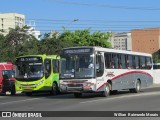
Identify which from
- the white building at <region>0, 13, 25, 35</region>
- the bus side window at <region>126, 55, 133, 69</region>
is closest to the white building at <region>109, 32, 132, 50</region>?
the white building at <region>0, 13, 25, 35</region>

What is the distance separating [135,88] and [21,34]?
24196mm

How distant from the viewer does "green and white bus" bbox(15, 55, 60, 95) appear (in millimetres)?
28391

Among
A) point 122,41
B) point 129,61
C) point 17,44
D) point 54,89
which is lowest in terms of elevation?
point 54,89

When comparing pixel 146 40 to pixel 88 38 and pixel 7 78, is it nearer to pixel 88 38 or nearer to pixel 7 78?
pixel 88 38

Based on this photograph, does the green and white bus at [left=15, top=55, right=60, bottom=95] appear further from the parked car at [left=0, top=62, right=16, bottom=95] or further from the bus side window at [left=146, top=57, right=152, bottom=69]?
the bus side window at [left=146, top=57, right=152, bottom=69]

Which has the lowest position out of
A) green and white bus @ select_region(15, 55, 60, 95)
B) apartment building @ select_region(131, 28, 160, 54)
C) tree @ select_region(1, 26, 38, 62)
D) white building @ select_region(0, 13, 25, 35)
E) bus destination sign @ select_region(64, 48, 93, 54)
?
green and white bus @ select_region(15, 55, 60, 95)

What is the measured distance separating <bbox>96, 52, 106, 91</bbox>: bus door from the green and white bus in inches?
195

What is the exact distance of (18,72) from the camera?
28.7 metres

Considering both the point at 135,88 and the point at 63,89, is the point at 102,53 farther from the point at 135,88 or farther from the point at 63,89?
the point at 135,88

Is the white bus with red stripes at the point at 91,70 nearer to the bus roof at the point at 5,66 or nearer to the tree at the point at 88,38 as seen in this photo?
the bus roof at the point at 5,66

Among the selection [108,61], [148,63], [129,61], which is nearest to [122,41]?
[148,63]

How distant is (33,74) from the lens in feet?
93.8

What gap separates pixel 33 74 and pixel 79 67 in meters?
5.50

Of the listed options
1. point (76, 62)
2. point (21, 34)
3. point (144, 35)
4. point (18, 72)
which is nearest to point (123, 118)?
point (76, 62)
